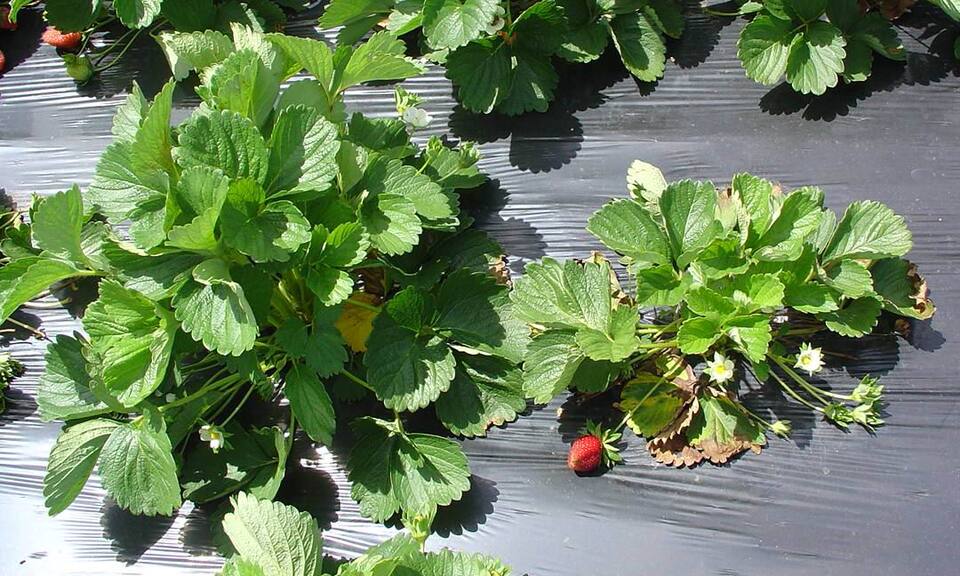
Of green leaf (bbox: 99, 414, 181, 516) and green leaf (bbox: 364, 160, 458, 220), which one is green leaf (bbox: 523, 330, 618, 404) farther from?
green leaf (bbox: 99, 414, 181, 516)

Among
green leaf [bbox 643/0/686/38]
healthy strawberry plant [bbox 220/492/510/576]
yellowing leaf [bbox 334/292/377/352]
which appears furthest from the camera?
green leaf [bbox 643/0/686/38]

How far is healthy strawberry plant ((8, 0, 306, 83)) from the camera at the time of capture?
2.02 meters

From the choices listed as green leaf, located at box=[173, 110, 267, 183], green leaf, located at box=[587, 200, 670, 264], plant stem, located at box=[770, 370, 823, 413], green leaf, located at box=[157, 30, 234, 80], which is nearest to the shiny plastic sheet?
plant stem, located at box=[770, 370, 823, 413]

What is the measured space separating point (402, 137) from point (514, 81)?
0.34m

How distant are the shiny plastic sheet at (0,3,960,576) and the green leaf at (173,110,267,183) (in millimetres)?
569

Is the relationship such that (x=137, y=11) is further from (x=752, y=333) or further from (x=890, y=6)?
(x=890, y=6)

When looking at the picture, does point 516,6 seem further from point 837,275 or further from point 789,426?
point 789,426

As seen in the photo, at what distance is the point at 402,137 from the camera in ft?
5.68

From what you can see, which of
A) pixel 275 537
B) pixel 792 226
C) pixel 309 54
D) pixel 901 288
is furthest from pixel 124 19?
pixel 901 288

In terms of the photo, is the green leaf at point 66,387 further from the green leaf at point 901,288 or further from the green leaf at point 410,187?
the green leaf at point 901,288

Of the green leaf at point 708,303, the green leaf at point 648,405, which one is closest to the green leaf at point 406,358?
the green leaf at point 648,405

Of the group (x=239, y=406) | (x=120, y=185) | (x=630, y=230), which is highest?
(x=120, y=185)

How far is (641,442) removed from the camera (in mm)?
1619

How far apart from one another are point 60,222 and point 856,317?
4.54 feet
